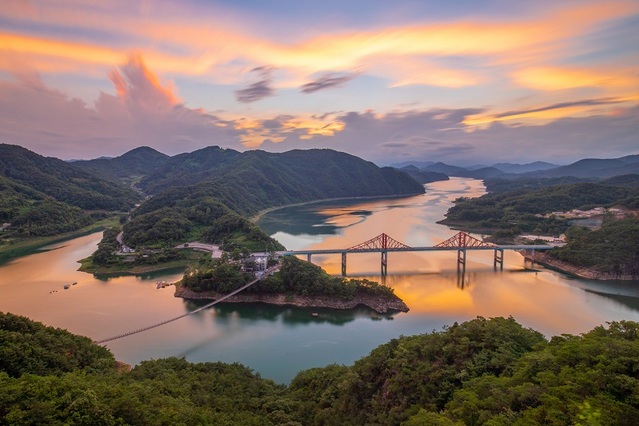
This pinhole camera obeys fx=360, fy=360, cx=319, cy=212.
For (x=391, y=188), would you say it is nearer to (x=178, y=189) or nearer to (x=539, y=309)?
(x=178, y=189)

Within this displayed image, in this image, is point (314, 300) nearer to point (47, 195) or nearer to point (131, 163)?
point (47, 195)

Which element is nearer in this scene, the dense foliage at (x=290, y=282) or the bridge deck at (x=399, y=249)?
the dense foliage at (x=290, y=282)

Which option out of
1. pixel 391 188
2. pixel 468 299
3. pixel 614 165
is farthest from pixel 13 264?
pixel 614 165

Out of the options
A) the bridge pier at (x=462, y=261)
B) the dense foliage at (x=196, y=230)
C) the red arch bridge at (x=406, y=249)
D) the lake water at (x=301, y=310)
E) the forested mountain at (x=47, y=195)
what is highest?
the forested mountain at (x=47, y=195)

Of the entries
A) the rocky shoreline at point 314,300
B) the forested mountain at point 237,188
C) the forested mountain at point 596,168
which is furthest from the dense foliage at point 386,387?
the forested mountain at point 596,168

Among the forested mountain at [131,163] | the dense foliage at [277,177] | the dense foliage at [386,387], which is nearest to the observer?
the dense foliage at [386,387]

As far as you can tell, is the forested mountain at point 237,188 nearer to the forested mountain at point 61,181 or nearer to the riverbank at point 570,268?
the forested mountain at point 61,181

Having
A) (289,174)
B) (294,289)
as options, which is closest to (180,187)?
(289,174)
